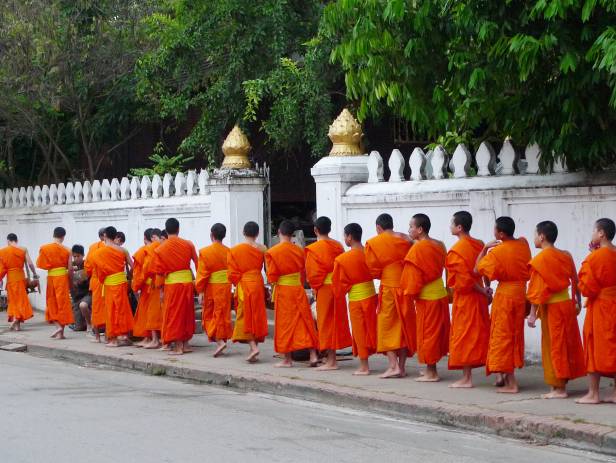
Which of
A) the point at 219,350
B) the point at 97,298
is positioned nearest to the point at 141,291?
the point at 97,298

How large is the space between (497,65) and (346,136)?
4563 mm

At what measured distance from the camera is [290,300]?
12.3 metres

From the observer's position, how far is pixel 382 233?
11352 millimetres

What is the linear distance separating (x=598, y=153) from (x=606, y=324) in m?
1.84

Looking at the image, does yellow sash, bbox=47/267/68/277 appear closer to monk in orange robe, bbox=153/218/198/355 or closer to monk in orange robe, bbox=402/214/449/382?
monk in orange robe, bbox=153/218/198/355

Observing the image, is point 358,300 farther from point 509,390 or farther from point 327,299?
point 509,390

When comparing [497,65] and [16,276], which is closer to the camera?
[497,65]

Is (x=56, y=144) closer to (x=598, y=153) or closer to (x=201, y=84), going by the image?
(x=201, y=84)

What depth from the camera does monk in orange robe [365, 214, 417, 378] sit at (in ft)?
36.6

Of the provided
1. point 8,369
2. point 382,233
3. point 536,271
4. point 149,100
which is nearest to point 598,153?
point 536,271

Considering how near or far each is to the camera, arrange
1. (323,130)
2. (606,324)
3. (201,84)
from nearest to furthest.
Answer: (606,324) → (323,130) → (201,84)

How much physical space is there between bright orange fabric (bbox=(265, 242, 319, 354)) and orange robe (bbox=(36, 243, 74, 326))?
507cm

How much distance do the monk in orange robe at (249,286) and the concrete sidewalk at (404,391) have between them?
0.39 m

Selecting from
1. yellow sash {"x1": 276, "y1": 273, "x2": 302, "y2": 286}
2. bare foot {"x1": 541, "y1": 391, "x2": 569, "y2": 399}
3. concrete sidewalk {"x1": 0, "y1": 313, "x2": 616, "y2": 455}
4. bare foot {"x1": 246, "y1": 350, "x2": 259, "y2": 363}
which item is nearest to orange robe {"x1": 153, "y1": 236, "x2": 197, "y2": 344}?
concrete sidewalk {"x1": 0, "y1": 313, "x2": 616, "y2": 455}
